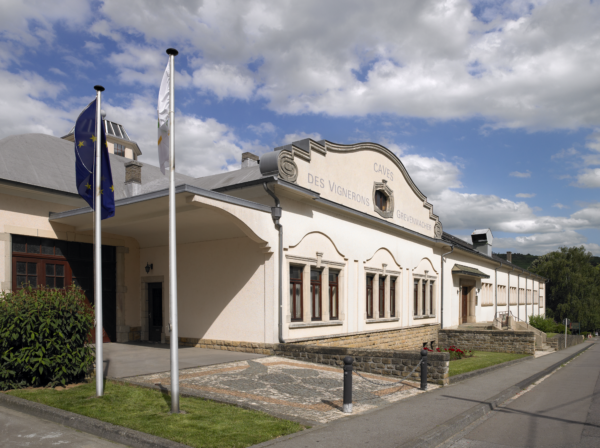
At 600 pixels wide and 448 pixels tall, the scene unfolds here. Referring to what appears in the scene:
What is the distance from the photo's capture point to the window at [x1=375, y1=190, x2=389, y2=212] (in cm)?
2141

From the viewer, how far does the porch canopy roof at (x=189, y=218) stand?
12.2m

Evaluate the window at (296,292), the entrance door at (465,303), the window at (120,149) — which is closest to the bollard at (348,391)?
the window at (296,292)

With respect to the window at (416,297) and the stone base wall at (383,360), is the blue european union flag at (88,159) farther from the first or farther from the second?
the window at (416,297)

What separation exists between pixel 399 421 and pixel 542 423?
2.69 metres

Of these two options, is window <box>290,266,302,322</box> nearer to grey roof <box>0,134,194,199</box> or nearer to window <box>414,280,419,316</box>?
grey roof <box>0,134,194,199</box>

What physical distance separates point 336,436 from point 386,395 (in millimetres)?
3389

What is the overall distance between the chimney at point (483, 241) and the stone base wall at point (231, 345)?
3041 centimetres

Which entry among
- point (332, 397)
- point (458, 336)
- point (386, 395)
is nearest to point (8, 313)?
point (332, 397)

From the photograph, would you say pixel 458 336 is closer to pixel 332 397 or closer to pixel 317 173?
pixel 317 173

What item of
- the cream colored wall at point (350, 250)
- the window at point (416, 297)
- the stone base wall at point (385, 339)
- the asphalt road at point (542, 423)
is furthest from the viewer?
the window at point (416, 297)

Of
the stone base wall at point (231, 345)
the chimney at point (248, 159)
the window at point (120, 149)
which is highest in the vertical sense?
the window at point (120, 149)

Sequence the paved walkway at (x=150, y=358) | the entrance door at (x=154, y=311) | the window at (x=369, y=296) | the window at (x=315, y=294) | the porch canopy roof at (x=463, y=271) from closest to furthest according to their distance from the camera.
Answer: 1. the paved walkway at (x=150, y=358)
2. the window at (x=315, y=294)
3. the entrance door at (x=154, y=311)
4. the window at (x=369, y=296)
5. the porch canopy roof at (x=463, y=271)

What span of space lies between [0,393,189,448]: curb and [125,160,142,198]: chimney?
12776 mm

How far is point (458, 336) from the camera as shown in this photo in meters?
26.2
